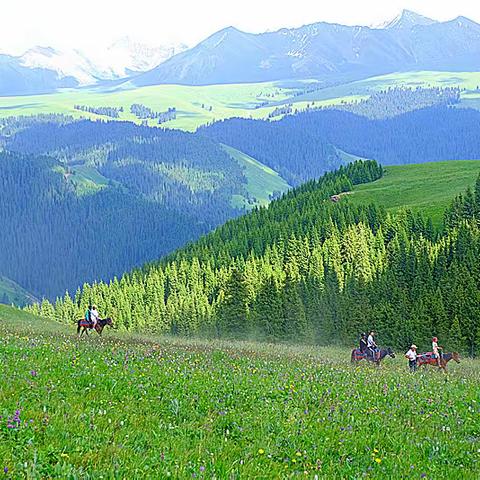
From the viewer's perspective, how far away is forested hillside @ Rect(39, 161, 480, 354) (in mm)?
74875

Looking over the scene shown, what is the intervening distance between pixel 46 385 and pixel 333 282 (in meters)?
97.1

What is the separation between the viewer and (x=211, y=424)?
12.9m

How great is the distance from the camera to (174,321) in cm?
12631

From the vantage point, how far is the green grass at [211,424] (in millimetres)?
9742

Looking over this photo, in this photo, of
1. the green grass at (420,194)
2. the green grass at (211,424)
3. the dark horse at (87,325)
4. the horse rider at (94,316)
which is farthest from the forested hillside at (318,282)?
the green grass at (211,424)

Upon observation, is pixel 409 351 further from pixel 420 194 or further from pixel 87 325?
→ pixel 420 194

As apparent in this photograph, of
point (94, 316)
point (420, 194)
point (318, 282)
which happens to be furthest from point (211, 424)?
point (420, 194)

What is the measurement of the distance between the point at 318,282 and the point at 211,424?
9418 cm

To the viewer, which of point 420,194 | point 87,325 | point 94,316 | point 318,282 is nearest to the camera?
point 87,325

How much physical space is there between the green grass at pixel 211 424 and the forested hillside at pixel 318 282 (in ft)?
184

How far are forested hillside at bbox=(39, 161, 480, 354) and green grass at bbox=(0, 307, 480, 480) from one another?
55990 mm

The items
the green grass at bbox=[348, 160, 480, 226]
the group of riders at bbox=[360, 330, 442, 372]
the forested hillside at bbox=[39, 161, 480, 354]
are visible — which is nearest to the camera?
the group of riders at bbox=[360, 330, 442, 372]

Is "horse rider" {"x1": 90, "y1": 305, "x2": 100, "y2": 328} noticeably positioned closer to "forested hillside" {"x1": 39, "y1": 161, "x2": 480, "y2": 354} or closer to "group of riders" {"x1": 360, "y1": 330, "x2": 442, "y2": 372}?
"group of riders" {"x1": 360, "y1": 330, "x2": 442, "y2": 372}

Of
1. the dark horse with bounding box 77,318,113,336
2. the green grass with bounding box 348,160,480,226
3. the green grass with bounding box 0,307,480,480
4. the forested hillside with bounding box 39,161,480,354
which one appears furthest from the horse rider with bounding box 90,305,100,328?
the green grass with bounding box 348,160,480,226
